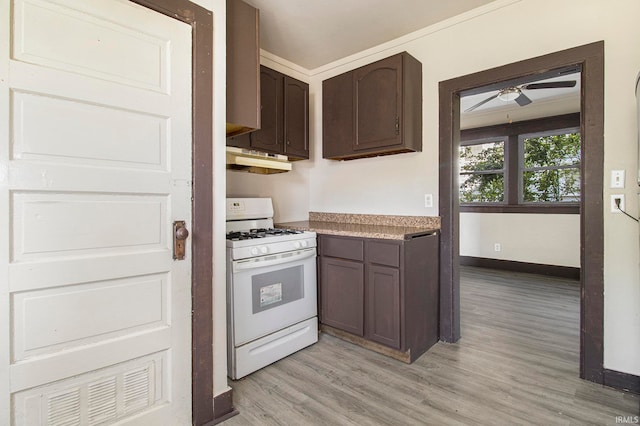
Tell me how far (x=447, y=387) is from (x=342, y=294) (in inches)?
38.0

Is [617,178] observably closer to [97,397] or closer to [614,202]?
[614,202]

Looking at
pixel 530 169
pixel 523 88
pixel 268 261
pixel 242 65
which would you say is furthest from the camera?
pixel 530 169

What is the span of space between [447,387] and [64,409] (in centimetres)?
197

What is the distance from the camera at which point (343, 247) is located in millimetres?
2543

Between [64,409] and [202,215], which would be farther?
[202,215]

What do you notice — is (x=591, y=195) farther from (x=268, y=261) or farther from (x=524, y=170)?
(x=524, y=170)

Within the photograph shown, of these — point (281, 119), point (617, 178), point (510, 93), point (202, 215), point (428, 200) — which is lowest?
point (202, 215)

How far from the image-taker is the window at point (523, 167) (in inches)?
187

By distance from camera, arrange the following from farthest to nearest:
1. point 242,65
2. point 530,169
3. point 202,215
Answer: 1. point 530,169
2. point 242,65
3. point 202,215

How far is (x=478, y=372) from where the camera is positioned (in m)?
2.14

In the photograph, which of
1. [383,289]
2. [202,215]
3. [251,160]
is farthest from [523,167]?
[202,215]

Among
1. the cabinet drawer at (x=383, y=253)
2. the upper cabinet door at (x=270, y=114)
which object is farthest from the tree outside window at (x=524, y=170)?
the upper cabinet door at (x=270, y=114)

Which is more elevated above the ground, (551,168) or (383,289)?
(551,168)

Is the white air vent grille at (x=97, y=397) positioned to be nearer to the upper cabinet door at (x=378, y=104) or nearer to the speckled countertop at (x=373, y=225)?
the speckled countertop at (x=373, y=225)
